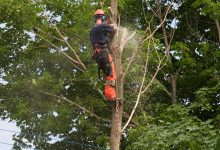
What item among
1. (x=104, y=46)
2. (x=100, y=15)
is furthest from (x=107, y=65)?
(x=100, y=15)

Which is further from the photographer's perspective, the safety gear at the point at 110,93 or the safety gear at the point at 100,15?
the safety gear at the point at 100,15

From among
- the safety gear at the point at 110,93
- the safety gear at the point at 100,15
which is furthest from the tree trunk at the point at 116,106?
the safety gear at the point at 100,15

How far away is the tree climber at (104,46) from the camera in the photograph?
21.2 feet

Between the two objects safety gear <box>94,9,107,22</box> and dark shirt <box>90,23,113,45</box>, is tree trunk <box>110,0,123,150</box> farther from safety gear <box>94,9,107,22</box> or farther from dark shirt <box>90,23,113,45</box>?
safety gear <box>94,9,107,22</box>

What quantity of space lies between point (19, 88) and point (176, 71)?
5601 millimetres

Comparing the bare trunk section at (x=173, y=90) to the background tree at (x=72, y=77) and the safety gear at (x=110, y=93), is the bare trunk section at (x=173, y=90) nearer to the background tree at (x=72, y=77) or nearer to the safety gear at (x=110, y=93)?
the background tree at (x=72, y=77)

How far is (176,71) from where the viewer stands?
610 inches

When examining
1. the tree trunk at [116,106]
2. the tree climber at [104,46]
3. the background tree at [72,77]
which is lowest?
the tree trunk at [116,106]

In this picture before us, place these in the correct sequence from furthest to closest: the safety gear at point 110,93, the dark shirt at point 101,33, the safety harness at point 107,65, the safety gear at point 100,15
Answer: the safety gear at point 100,15
the dark shirt at point 101,33
the safety harness at point 107,65
the safety gear at point 110,93

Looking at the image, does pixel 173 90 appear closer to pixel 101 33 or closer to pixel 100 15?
pixel 100 15

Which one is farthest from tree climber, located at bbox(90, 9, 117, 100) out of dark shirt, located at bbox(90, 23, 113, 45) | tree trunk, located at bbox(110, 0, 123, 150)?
tree trunk, located at bbox(110, 0, 123, 150)

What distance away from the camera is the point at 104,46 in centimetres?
676

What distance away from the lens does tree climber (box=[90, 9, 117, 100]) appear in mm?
A: 6457

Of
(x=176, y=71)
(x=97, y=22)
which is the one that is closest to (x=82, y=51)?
(x=176, y=71)
